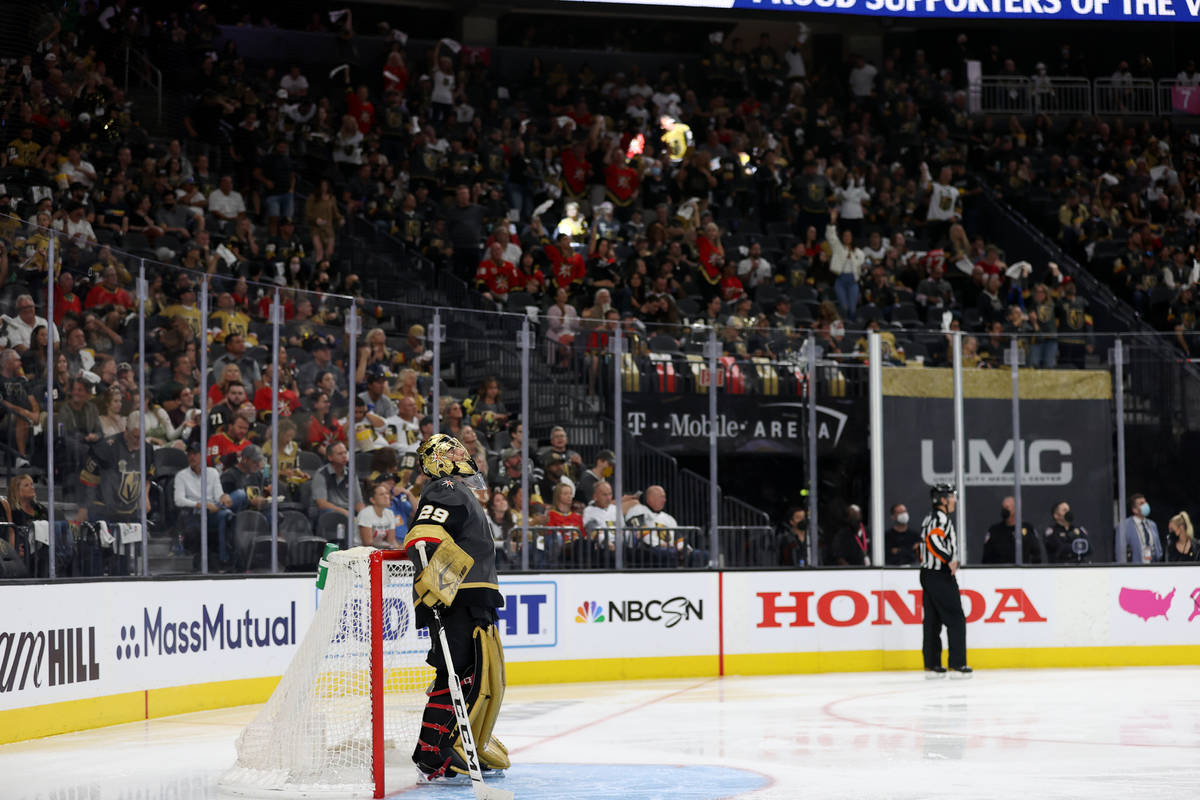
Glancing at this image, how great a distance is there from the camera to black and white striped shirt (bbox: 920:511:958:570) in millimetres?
12031

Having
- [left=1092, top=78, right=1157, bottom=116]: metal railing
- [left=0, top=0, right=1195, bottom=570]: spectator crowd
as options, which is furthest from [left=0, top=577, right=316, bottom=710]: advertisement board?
[left=1092, top=78, right=1157, bottom=116]: metal railing

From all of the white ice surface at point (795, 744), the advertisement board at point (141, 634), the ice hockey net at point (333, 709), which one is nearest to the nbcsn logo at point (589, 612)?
the white ice surface at point (795, 744)

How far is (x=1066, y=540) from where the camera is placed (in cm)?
1330

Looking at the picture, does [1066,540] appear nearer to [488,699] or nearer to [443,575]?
Answer: [488,699]

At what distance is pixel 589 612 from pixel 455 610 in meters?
5.27

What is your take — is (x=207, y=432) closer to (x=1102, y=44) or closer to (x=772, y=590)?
(x=772, y=590)

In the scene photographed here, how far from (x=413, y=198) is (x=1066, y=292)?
23.6 feet

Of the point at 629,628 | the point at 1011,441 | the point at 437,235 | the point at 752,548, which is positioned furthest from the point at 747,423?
the point at 437,235

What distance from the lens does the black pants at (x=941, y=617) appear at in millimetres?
12133

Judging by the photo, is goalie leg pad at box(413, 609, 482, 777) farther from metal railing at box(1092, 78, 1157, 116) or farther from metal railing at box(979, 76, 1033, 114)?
metal railing at box(1092, 78, 1157, 116)

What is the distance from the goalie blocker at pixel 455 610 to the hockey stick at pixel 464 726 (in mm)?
28

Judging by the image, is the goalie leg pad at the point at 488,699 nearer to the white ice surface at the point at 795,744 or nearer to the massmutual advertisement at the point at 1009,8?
the white ice surface at the point at 795,744

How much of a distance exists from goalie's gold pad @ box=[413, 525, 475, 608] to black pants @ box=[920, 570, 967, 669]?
6.07m

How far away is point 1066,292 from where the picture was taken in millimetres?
17594
